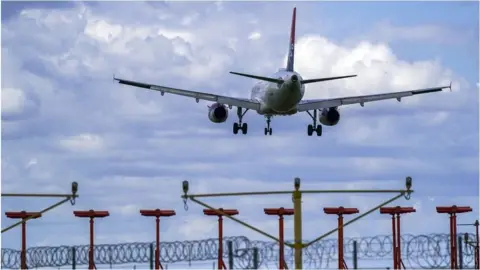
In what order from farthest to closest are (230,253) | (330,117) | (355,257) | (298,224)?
(330,117), (355,257), (230,253), (298,224)

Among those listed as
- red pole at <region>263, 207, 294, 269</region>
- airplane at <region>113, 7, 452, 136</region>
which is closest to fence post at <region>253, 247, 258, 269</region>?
red pole at <region>263, 207, 294, 269</region>

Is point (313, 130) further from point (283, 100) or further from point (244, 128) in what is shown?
point (283, 100)

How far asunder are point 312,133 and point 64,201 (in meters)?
75.3

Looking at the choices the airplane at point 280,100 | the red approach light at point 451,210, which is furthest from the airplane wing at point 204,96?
the red approach light at point 451,210

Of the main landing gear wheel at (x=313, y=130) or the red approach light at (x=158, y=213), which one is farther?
the main landing gear wheel at (x=313, y=130)

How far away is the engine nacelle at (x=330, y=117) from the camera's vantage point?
122000 millimetres

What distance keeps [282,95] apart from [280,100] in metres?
0.96

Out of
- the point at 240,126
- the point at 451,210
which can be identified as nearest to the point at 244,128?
the point at 240,126

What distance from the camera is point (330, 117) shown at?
12212 centimetres

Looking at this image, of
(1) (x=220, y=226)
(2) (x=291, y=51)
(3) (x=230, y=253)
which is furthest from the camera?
(2) (x=291, y=51)

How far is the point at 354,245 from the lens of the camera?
54500mm

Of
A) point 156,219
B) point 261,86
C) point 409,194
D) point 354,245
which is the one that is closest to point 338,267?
point 354,245

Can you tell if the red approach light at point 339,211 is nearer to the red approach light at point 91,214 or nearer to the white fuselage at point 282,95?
the red approach light at point 91,214

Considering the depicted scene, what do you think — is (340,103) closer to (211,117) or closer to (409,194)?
(211,117)
